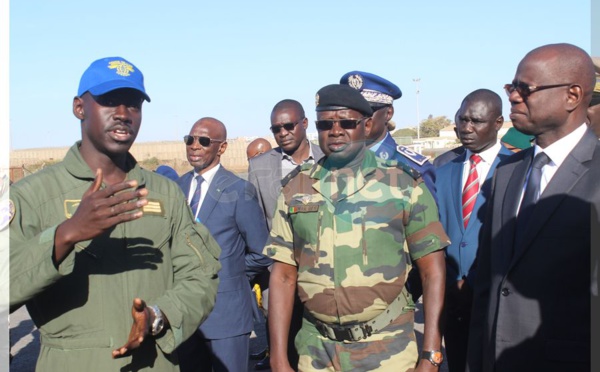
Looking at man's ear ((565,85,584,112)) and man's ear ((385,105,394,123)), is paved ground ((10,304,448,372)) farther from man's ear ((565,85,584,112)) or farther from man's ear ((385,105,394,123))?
man's ear ((565,85,584,112))

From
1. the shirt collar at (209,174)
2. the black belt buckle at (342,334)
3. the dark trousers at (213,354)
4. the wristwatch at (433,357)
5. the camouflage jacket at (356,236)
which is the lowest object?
the dark trousers at (213,354)

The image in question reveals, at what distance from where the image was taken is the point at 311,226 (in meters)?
3.43

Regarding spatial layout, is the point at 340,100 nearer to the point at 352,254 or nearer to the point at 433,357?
the point at 352,254

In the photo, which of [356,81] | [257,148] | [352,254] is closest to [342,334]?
[352,254]

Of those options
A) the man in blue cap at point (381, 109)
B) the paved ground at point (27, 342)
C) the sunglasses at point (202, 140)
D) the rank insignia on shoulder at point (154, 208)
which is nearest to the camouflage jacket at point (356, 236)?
the rank insignia on shoulder at point (154, 208)

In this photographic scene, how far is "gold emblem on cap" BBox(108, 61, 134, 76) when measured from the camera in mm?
2873

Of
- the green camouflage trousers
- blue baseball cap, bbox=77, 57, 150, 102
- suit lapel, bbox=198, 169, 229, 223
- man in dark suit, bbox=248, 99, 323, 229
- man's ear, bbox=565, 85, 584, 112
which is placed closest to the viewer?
blue baseball cap, bbox=77, 57, 150, 102

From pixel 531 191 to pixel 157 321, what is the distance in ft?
6.11

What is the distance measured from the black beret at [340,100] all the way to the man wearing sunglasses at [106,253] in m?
1.03

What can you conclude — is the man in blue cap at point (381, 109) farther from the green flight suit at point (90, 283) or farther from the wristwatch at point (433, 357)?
the green flight suit at point (90, 283)

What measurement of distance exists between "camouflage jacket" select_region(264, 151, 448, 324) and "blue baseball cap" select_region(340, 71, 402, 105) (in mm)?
1517

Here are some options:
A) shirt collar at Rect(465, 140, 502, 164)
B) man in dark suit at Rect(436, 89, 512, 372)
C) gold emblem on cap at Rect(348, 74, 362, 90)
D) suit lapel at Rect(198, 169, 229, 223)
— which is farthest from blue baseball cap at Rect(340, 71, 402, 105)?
suit lapel at Rect(198, 169, 229, 223)

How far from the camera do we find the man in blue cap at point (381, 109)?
15.3 feet

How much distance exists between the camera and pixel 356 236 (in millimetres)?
3336
